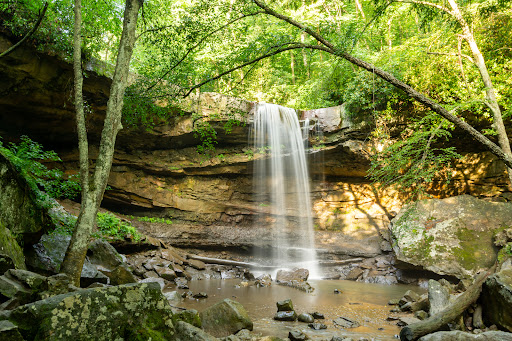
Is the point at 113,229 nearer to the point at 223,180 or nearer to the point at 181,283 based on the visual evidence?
the point at 181,283

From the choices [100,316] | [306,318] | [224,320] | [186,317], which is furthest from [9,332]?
[306,318]

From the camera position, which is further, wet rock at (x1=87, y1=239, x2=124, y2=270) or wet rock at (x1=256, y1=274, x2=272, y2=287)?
wet rock at (x1=256, y1=274, x2=272, y2=287)

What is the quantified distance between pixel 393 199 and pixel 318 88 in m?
6.99

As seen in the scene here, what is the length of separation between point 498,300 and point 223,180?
11.6 meters

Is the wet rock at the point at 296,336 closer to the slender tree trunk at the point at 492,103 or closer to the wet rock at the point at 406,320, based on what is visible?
the wet rock at the point at 406,320

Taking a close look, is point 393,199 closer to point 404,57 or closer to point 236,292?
point 404,57

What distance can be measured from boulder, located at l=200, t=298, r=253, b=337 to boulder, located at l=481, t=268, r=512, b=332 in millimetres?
3812

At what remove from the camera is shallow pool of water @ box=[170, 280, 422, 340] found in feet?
16.2

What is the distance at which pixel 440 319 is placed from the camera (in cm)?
441

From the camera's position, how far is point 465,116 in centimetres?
1084

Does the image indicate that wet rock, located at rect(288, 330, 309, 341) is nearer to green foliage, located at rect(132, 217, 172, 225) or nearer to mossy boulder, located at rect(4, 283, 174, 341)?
mossy boulder, located at rect(4, 283, 174, 341)

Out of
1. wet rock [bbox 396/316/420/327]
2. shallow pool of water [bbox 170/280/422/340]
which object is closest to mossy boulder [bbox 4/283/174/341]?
shallow pool of water [bbox 170/280/422/340]

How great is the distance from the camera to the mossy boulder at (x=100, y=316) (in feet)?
7.18

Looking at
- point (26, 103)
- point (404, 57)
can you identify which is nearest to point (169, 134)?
point (26, 103)
